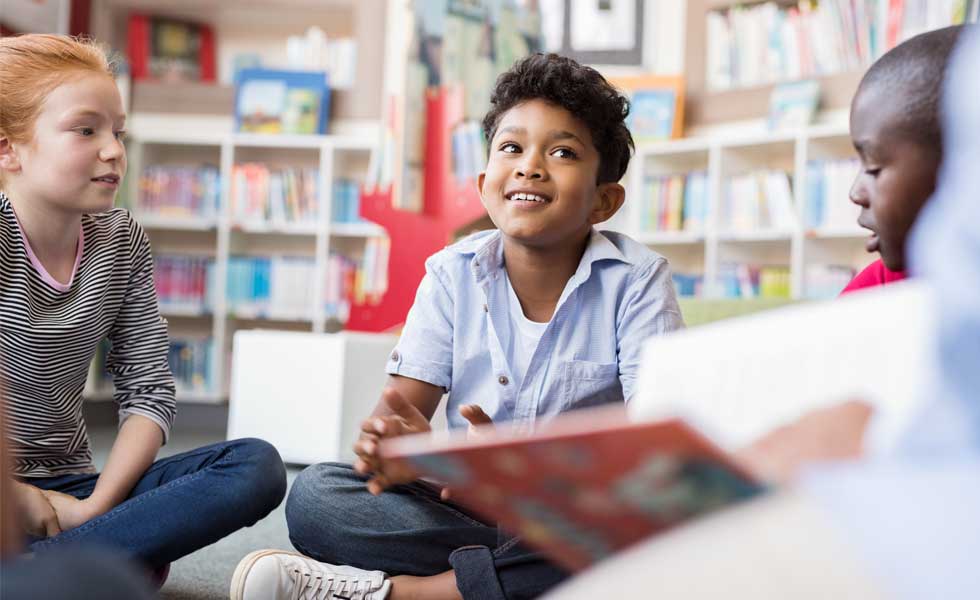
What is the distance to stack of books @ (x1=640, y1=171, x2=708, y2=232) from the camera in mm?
4371

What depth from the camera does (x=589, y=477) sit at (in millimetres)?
483

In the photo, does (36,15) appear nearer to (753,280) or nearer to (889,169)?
(753,280)

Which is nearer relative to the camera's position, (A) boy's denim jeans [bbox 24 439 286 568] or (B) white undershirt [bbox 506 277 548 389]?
(A) boy's denim jeans [bbox 24 439 286 568]

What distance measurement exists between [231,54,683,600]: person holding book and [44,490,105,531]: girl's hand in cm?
20

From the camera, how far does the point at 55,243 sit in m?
1.36

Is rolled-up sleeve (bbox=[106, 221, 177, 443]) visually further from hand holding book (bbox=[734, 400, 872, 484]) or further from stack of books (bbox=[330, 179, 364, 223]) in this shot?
stack of books (bbox=[330, 179, 364, 223])

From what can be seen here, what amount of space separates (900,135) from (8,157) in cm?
110

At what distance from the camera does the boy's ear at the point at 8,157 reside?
1347mm

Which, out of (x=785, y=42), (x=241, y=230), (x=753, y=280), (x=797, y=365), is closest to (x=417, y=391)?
(x=797, y=365)

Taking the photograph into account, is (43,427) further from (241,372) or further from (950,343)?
(241,372)

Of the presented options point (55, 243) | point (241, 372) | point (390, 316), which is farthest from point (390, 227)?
point (55, 243)

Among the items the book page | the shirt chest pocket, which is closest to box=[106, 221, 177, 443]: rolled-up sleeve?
the shirt chest pocket

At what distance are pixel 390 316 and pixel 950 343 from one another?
126 inches

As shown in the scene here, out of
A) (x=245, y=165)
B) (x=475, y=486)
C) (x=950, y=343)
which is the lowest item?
(x=475, y=486)
